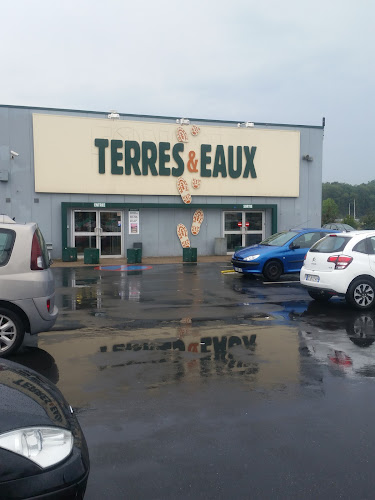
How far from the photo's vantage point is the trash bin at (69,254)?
861 inches

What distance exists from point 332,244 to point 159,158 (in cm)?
1486

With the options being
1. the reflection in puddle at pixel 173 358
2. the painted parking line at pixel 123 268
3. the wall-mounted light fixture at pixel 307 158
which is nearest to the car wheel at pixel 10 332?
the reflection in puddle at pixel 173 358

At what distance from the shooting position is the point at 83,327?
8680 mm

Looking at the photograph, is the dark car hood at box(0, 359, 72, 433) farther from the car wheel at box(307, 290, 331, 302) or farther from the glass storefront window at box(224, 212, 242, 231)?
the glass storefront window at box(224, 212, 242, 231)

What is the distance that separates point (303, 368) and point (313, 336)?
6.01ft

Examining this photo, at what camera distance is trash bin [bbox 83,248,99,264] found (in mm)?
21109

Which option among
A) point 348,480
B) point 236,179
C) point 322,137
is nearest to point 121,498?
point 348,480

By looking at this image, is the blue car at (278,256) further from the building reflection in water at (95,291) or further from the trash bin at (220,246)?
the trash bin at (220,246)

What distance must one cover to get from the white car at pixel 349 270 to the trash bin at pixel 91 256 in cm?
1209

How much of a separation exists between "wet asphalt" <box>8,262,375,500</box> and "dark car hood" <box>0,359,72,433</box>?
642 millimetres

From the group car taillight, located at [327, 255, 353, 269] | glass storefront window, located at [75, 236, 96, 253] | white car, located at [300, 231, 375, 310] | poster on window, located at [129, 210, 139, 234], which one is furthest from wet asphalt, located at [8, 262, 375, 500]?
poster on window, located at [129, 210, 139, 234]

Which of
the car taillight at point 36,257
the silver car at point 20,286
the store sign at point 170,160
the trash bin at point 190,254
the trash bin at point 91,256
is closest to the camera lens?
the silver car at point 20,286

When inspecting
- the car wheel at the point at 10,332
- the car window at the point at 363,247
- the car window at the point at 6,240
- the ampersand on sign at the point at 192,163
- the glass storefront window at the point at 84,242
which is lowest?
the car wheel at the point at 10,332

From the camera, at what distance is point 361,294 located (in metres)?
10.3
